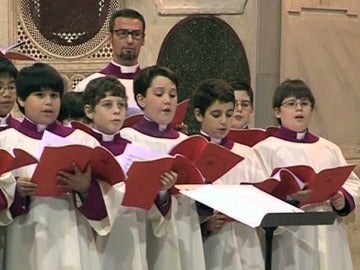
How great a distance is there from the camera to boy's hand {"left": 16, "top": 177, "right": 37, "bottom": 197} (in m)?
4.10

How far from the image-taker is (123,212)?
4.45 meters

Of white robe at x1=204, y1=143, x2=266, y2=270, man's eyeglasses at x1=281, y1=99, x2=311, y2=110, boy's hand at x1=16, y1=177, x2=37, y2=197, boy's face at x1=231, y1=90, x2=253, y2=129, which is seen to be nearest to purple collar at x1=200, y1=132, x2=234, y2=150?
white robe at x1=204, y1=143, x2=266, y2=270

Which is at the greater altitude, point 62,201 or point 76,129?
point 76,129

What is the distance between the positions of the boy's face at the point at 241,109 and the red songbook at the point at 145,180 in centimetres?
125

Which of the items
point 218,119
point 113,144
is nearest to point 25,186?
point 113,144

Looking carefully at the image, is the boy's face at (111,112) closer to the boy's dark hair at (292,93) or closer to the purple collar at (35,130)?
the purple collar at (35,130)

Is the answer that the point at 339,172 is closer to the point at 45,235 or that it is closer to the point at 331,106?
the point at 45,235

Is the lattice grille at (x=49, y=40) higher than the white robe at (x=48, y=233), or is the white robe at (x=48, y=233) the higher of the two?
the lattice grille at (x=49, y=40)

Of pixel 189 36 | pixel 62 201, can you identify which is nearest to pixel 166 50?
pixel 189 36

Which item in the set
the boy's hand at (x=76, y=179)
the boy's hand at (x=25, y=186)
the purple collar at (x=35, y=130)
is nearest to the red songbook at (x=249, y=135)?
the purple collar at (x=35, y=130)

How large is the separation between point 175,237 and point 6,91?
1007mm

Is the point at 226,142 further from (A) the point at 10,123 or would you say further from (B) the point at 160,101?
(A) the point at 10,123

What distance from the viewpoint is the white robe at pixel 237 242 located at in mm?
4879

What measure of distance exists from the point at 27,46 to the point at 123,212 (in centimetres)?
350
